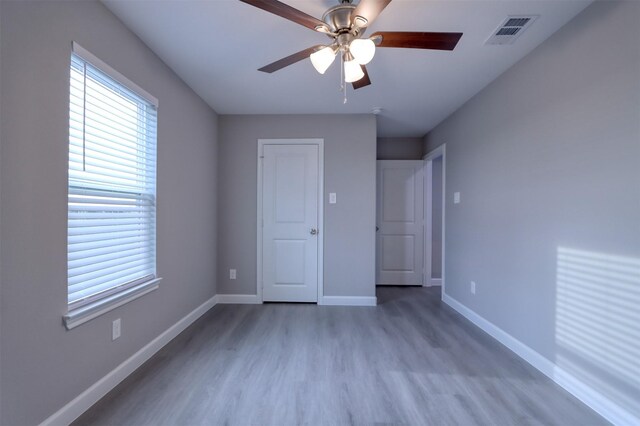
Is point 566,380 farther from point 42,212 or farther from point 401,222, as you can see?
point 42,212

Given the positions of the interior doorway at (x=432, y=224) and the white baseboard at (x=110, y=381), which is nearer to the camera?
the white baseboard at (x=110, y=381)

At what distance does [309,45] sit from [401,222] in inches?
124

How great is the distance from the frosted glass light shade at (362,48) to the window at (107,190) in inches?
60.3

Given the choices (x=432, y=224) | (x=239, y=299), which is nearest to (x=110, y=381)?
(x=239, y=299)

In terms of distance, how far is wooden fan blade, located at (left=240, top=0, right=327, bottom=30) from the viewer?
4.22 ft

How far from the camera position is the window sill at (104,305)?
4.95 feet

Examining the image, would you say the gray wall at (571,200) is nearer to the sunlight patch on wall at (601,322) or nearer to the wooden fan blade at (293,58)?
the sunlight patch on wall at (601,322)

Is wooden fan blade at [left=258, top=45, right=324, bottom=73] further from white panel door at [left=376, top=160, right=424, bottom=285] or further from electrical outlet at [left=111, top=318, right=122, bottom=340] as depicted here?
white panel door at [left=376, top=160, right=424, bottom=285]

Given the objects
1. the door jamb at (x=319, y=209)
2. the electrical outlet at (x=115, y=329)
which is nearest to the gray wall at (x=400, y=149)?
the door jamb at (x=319, y=209)

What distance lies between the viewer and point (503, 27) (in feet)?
6.15

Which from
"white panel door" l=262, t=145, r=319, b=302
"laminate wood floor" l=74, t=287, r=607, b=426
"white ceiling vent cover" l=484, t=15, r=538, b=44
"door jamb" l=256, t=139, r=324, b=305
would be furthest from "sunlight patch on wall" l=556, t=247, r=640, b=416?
"white panel door" l=262, t=145, r=319, b=302

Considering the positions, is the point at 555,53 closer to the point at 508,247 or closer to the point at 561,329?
the point at 508,247

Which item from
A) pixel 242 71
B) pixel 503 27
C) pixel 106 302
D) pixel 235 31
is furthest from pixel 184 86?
pixel 503 27

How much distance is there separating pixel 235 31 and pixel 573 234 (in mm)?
2661
